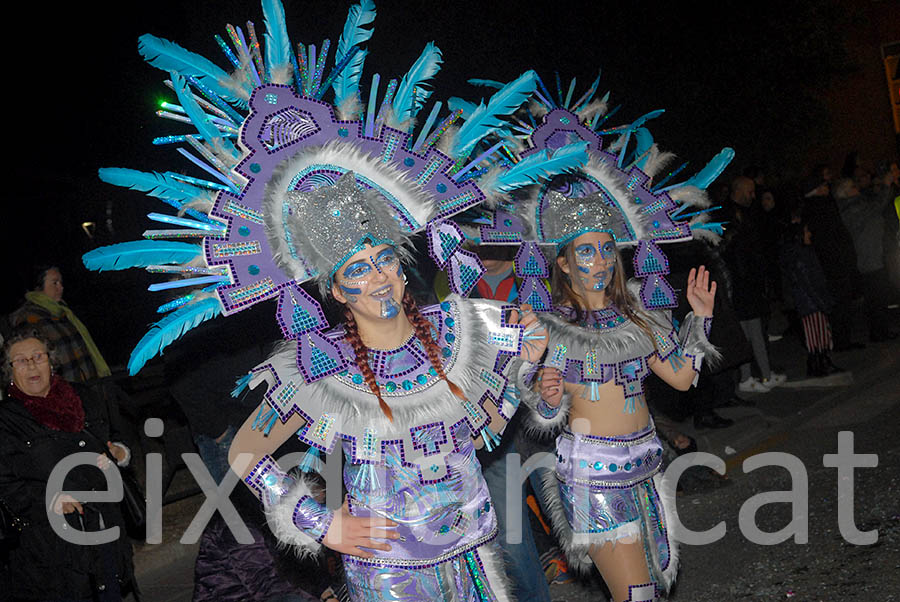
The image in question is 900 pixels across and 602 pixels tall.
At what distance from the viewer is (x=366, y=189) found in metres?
2.94

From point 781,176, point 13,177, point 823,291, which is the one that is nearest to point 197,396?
point 823,291

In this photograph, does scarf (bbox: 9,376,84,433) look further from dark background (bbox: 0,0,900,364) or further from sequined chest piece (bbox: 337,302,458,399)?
sequined chest piece (bbox: 337,302,458,399)

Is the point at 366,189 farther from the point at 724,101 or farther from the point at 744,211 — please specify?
the point at 724,101

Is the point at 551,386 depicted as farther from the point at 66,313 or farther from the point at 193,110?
the point at 66,313

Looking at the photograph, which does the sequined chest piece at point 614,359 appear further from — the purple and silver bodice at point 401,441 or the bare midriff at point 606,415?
the purple and silver bodice at point 401,441

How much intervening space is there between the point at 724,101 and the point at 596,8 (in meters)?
3.87

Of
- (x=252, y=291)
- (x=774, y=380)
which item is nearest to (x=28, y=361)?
(x=252, y=291)

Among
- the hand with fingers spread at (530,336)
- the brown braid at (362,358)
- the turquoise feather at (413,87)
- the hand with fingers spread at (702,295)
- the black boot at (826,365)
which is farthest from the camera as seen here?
the black boot at (826,365)

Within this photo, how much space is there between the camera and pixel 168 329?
271 centimetres

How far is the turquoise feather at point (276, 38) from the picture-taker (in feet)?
9.14

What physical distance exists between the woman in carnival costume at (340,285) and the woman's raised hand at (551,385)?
2.48ft

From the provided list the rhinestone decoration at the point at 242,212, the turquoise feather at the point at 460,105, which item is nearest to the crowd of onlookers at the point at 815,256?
the turquoise feather at the point at 460,105

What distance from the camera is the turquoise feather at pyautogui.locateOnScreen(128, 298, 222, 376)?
2.70m

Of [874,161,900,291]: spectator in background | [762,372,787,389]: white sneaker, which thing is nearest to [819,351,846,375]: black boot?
[762,372,787,389]: white sneaker
